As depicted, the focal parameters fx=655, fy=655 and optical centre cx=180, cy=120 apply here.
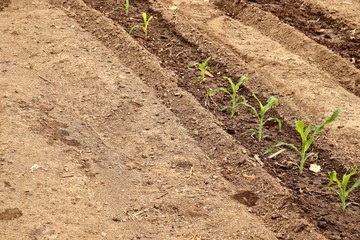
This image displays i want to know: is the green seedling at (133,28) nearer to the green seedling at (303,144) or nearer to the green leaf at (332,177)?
the green seedling at (303,144)

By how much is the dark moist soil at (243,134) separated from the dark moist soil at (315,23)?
0.90 metres

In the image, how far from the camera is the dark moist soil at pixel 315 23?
18.7ft

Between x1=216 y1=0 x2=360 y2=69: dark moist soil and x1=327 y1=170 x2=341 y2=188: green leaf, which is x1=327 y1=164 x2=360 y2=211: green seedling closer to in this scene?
x1=327 y1=170 x2=341 y2=188: green leaf

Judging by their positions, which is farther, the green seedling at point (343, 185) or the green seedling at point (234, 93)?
the green seedling at point (234, 93)

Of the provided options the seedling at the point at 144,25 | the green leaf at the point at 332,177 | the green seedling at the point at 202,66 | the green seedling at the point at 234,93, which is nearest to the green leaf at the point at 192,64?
the green seedling at the point at 202,66

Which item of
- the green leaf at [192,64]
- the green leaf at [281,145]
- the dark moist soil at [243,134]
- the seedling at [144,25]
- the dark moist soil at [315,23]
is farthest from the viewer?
the dark moist soil at [315,23]

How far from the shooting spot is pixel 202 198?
12.8 ft

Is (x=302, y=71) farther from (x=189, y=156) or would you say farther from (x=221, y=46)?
(x=189, y=156)

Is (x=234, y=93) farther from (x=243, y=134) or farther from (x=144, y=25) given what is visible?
(x=144, y=25)

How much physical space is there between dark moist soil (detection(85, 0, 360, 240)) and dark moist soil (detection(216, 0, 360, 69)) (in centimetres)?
90

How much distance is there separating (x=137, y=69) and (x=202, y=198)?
5.29ft

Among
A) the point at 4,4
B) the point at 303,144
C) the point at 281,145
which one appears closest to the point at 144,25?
the point at 4,4

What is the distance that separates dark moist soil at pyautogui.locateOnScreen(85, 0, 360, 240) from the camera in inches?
152

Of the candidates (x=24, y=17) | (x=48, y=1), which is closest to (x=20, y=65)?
(x=24, y=17)
